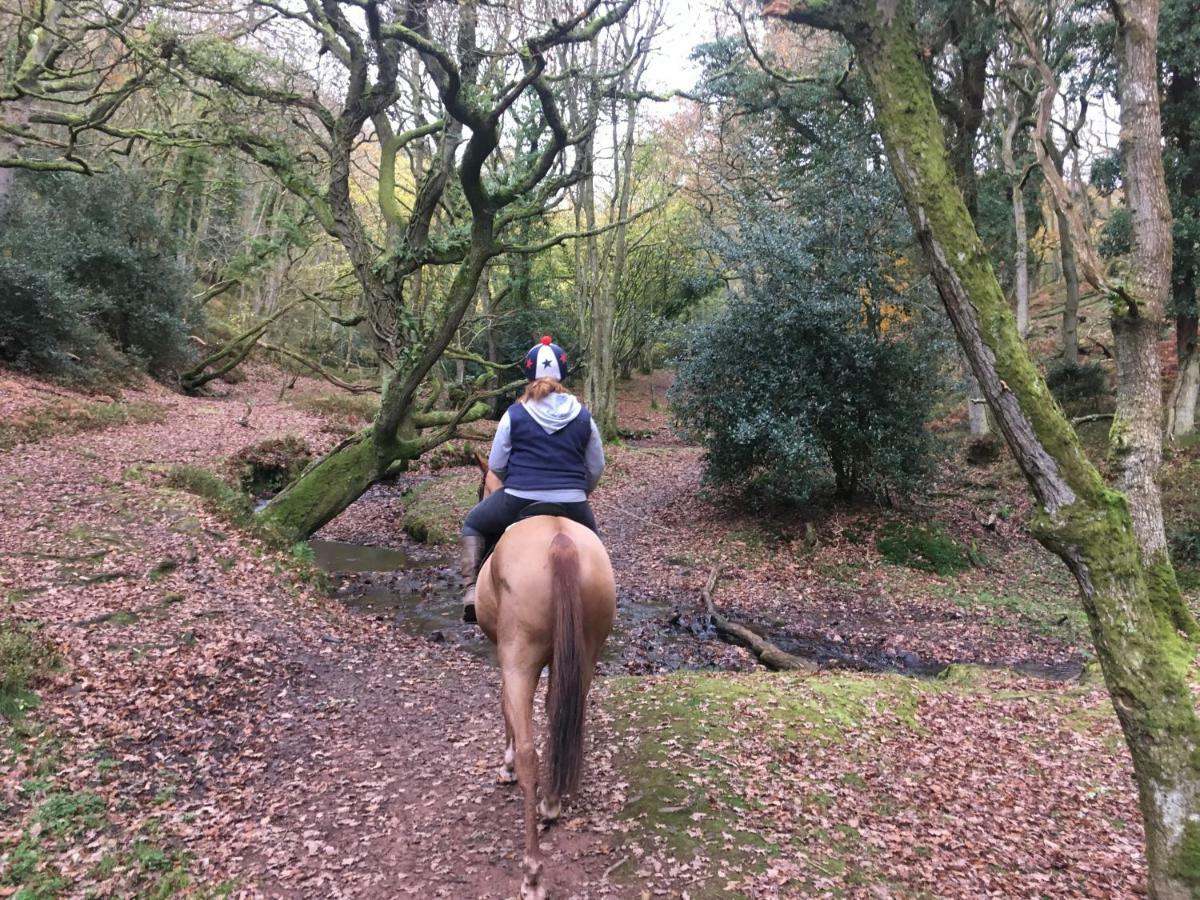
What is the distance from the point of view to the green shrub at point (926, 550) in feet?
38.5

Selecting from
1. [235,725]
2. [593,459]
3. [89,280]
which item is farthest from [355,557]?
[89,280]

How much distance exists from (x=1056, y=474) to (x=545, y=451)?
2.70 meters

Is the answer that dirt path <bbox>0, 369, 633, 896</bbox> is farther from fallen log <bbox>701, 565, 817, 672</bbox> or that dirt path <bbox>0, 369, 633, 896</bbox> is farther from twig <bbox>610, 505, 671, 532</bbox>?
twig <bbox>610, 505, 671, 532</bbox>

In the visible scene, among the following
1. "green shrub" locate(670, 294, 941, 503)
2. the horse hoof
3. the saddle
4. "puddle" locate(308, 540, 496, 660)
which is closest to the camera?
the horse hoof

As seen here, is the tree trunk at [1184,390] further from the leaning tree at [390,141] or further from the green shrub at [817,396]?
the leaning tree at [390,141]

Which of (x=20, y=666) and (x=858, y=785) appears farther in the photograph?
(x=20, y=666)

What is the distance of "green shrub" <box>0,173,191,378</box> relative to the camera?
15883 millimetres

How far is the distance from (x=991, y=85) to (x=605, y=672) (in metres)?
19.1

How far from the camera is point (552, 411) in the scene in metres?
4.59

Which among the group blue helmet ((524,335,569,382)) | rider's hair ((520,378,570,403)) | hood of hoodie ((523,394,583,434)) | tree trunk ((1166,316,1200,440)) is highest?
tree trunk ((1166,316,1200,440))

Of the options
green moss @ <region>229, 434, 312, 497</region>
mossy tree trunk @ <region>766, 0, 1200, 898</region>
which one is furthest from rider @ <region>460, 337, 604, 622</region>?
green moss @ <region>229, 434, 312, 497</region>

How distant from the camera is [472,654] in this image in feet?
26.4

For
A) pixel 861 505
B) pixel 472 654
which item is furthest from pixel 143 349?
pixel 861 505

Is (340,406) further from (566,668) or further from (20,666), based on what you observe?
(566,668)
